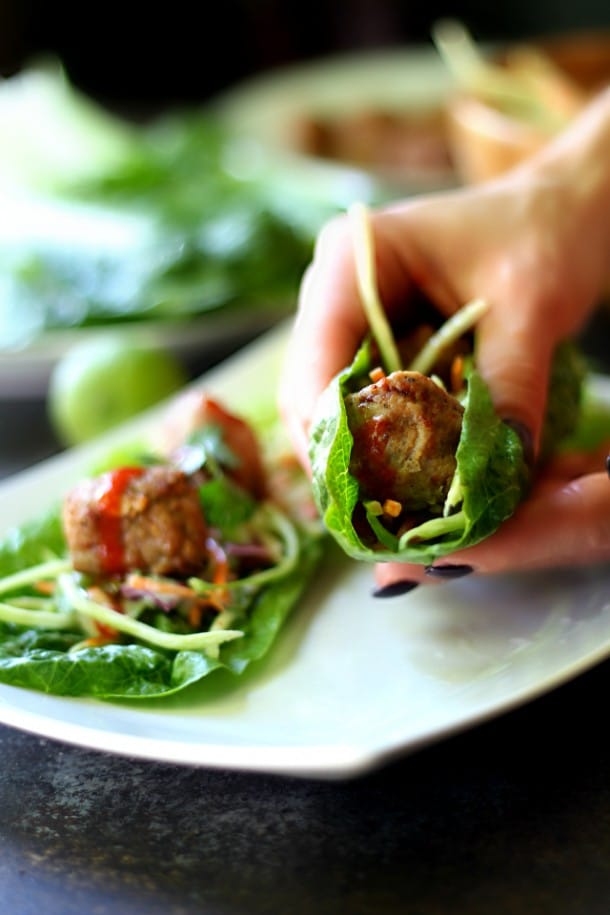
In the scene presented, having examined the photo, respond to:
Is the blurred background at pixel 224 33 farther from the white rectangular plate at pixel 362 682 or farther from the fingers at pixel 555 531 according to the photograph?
the fingers at pixel 555 531

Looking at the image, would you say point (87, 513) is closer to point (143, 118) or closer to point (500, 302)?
point (500, 302)


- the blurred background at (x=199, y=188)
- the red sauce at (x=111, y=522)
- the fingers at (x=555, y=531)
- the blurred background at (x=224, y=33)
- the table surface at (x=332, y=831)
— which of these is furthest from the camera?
the blurred background at (x=224, y=33)

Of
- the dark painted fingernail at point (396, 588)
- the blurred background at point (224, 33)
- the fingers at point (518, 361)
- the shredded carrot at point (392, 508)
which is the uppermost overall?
the blurred background at point (224, 33)

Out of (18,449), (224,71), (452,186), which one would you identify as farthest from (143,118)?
(18,449)

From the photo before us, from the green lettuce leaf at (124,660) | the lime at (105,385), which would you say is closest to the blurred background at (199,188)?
the lime at (105,385)

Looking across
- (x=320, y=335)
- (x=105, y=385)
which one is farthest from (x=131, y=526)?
(x=105, y=385)

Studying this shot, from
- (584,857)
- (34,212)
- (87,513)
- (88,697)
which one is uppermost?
(34,212)

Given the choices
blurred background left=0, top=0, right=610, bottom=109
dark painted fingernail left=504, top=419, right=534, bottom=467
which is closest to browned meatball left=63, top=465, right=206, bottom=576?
dark painted fingernail left=504, top=419, right=534, bottom=467
